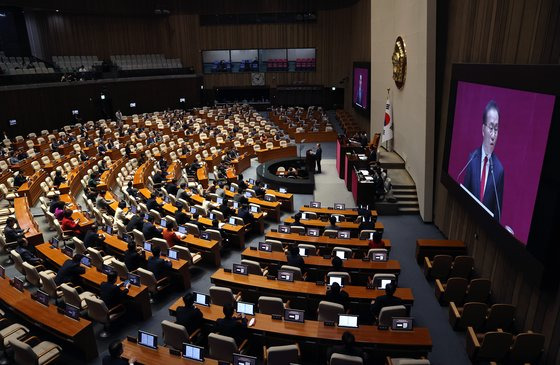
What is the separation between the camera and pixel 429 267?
9016 mm

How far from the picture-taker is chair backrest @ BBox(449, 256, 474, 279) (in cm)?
869

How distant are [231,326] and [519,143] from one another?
568cm

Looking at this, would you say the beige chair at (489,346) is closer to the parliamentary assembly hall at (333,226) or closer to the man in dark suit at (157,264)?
the parliamentary assembly hall at (333,226)

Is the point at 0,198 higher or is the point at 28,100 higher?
the point at 28,100

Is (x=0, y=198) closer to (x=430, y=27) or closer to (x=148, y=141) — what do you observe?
(x=148, y=141)

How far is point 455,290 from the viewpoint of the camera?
311 inches

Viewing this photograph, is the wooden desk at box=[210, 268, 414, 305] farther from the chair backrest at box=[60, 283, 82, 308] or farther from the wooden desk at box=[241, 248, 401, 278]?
the chair backrest at box=[60, 283, 82, 308]

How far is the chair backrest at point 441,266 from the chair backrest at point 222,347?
517cm

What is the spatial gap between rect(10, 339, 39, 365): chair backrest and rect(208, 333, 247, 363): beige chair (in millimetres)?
2473

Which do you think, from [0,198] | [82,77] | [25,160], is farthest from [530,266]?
[82,77]

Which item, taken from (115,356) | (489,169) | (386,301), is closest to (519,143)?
(489,169)

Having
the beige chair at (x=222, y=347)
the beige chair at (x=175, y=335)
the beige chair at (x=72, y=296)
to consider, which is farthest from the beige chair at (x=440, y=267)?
the beige chair at (x=72, y=296)

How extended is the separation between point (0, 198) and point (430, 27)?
1580 cm

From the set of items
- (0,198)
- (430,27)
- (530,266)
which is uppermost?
(430,27)
